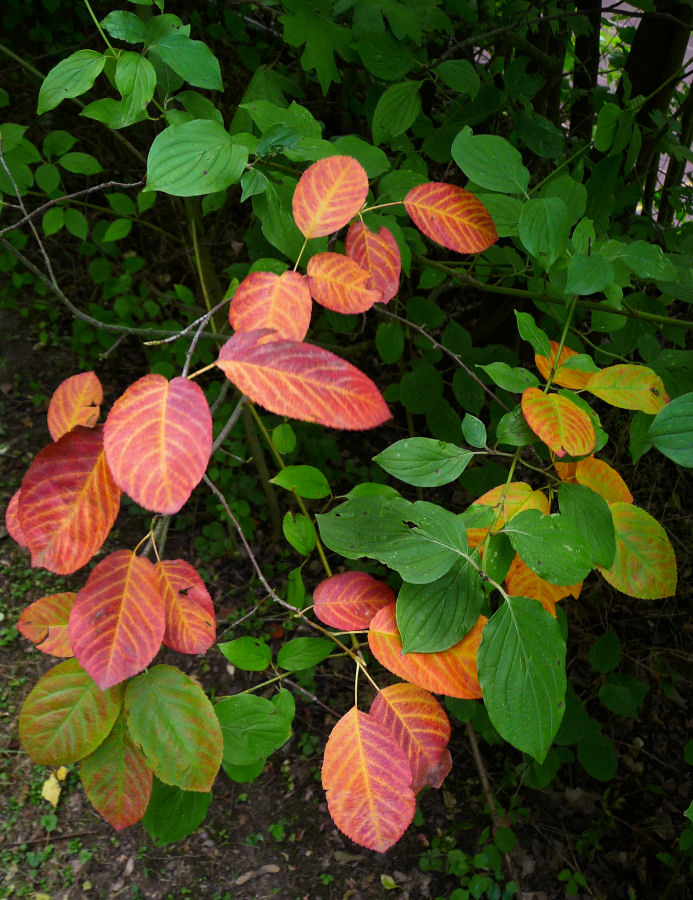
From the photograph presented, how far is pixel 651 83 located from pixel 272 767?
101 inches

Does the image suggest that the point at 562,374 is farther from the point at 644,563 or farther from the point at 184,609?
the point at 184,609

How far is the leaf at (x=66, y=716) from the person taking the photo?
0.68 metres

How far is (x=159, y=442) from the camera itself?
0.51 meters

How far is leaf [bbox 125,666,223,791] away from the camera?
68 centimetres

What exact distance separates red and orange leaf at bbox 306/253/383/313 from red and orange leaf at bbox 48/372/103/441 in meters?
0.30

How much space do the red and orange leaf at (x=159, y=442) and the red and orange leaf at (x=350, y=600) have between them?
0.35m

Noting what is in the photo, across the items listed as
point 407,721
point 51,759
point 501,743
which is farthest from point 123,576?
point 501,743

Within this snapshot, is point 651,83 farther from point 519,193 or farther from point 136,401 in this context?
point 136,401

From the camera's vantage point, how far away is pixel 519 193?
87cm

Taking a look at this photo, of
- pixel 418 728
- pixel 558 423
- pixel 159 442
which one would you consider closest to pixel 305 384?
pixel 159 442

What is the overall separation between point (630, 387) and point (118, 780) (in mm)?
794

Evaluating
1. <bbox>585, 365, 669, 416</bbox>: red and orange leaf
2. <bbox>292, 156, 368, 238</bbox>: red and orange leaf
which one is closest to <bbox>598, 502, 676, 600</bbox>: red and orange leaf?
<bbox>585, 365, 669, 416</bbox>: red and orange leaf

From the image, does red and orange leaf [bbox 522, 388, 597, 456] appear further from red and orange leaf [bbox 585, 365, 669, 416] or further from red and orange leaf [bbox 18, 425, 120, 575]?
red and orange leaf [bbox 18, 425, 120, 575]

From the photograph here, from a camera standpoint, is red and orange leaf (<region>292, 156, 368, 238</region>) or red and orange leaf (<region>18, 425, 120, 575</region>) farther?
red and orange leaf (<region>292, 156, 368, 238</region>)
